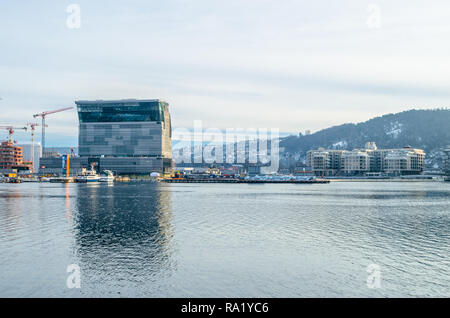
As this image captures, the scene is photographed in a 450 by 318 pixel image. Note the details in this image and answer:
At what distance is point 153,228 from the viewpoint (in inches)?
2386

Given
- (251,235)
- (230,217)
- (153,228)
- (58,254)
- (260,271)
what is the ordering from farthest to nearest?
(230,217) < (153,228) < (251,235) < (58,254) < (260,271)

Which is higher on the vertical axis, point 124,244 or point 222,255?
point 124,244

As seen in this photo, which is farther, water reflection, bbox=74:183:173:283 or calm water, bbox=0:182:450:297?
water reflection, bbox=74:183:173:283

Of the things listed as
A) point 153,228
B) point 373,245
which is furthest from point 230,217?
point 373,245

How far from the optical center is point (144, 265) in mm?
38594

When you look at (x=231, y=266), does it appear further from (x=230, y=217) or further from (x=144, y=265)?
(x=230, y=217)

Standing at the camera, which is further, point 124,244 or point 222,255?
point 124,244

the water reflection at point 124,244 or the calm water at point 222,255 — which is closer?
the calm water at point 222,255
